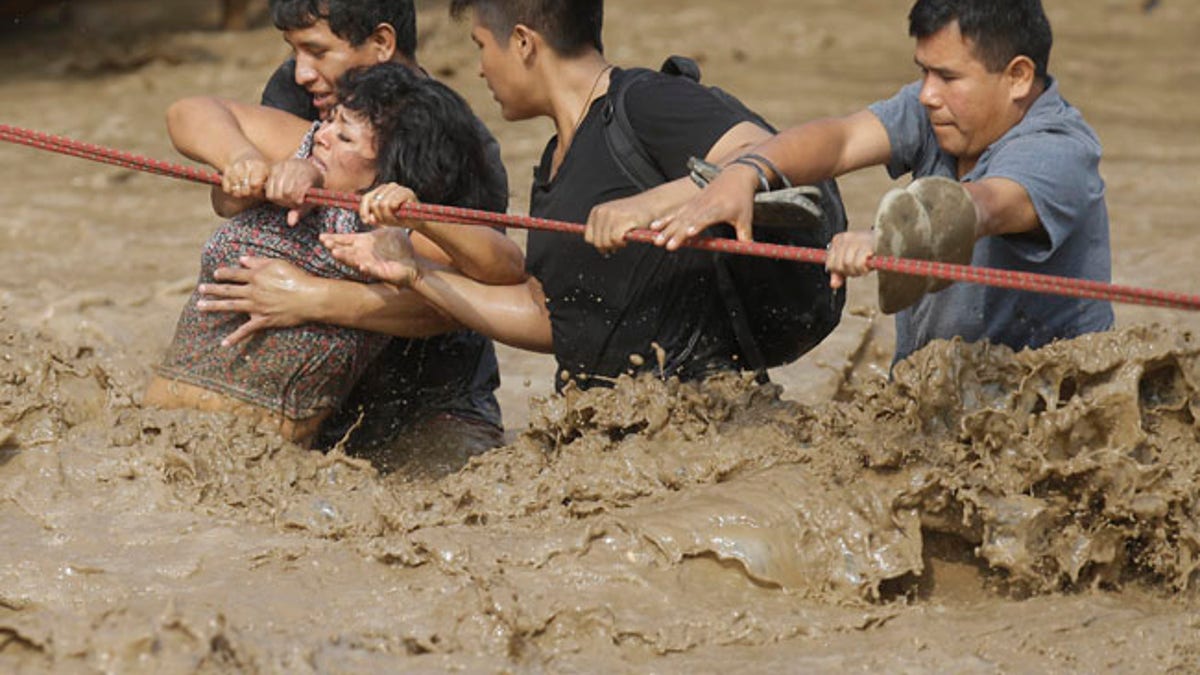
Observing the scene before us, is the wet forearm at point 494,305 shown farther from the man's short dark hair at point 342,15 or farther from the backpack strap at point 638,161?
the man's short dark hair at point 342,15

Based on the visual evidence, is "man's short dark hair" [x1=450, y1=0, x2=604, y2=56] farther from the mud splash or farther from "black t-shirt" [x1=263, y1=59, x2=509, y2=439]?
the mud splash

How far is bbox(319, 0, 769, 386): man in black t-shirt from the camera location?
3.82 metres

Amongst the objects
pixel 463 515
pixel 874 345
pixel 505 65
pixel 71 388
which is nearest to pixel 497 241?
pixel 505 65

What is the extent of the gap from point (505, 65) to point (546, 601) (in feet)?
4.46

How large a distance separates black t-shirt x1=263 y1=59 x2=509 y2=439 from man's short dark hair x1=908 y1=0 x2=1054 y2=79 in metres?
1.36

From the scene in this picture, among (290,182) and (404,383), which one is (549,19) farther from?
(404,383)

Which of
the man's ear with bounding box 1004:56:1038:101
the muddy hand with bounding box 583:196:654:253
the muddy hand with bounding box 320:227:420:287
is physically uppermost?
the man's ear with bounding box 1004:56:1038:101

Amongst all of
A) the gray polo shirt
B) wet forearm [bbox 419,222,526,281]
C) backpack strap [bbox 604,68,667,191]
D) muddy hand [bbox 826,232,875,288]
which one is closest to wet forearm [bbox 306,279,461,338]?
wet forearm [bbox 419,222,526,281]

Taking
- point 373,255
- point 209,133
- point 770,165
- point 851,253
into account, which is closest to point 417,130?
point 373,255

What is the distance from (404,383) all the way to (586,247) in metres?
0.88

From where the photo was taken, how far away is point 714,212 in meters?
3.33

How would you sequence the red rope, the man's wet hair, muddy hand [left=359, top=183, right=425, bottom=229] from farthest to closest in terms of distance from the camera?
the man's wet hair → muddy hand [left=359, top=183, right=425, bottom=229] → the red rope

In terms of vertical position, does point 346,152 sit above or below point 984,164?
below

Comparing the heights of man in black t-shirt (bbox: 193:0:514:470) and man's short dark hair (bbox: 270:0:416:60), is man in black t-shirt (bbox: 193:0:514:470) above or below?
below
